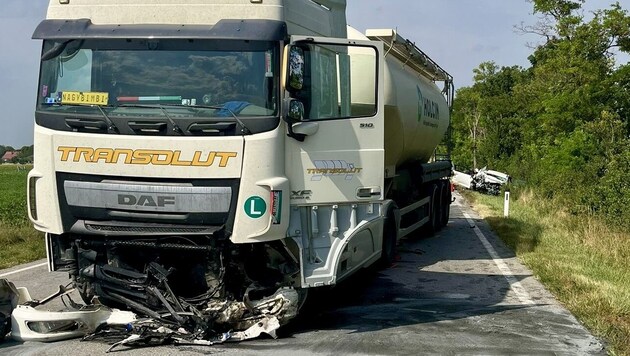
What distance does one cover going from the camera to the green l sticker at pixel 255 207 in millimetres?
6801

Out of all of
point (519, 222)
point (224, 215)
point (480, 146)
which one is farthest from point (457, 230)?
point (480, 146)

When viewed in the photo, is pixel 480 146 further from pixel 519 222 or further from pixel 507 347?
pixel 507 347

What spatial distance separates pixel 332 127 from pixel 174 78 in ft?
5.58

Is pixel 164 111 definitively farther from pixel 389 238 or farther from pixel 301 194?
pixel 389 238

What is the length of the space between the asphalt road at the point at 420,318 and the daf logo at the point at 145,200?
1325 mm

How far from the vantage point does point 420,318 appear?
812 centimetres

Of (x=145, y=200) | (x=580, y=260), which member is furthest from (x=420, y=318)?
(x=580, y=260)

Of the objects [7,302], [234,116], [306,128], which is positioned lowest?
[7,302]

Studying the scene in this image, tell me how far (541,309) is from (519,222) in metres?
11.1

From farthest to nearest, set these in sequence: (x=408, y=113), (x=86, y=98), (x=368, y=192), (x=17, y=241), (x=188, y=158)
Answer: (x=17, y=241), (x=408, y=113), (x=368, y=192), (x=86, y=98), (x=188, y=158)

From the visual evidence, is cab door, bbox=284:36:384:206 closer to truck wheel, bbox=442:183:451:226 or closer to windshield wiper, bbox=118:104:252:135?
windshield wiper, bbox=118:104:252:135

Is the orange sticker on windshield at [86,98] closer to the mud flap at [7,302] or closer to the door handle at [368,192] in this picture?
the mud flap at [7,302]

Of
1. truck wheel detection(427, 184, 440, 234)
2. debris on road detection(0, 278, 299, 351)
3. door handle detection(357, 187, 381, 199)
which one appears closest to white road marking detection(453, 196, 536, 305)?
truck wheel detection(427, 184, 440, 234)

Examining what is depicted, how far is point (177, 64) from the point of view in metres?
6.92
